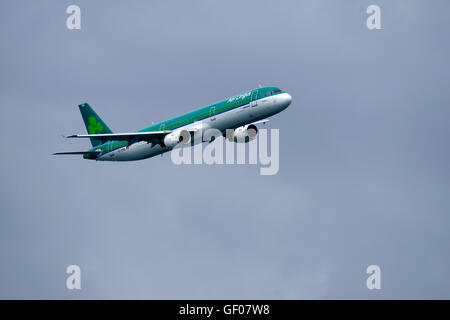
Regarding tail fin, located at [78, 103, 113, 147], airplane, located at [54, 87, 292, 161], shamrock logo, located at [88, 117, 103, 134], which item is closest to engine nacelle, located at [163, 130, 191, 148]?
airplane, located at [54, 87, 292, 161]

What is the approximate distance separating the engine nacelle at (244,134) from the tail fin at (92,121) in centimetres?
2482

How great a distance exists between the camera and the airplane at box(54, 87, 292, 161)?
106750 mm

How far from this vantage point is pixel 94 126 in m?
135

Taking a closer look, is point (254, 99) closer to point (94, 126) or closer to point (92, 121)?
point (94, 126)

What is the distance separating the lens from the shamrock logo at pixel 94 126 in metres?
134

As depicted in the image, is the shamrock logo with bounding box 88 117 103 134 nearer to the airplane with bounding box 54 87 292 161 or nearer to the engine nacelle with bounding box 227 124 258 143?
the airplane with bounding box 54 87 292 161

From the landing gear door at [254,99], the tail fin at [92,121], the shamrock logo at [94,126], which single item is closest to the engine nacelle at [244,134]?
the landing gear door at [254,99]

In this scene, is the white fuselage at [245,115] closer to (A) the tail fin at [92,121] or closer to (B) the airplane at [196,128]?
(B) the airplane at [196,128]
